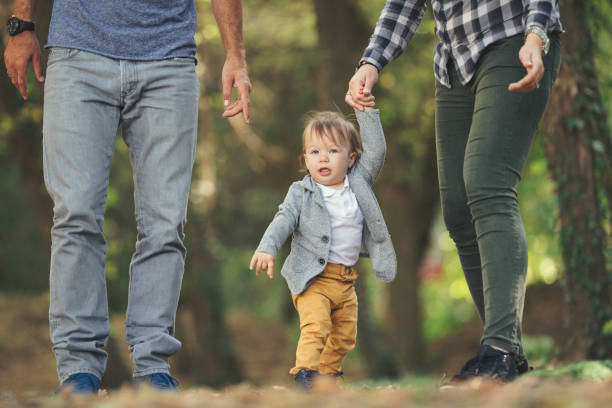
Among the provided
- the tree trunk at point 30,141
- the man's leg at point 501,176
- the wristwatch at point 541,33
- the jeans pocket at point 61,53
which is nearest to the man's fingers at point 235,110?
the jeans pocket at point 61,53

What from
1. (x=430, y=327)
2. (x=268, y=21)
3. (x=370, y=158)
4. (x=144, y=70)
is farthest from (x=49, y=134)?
(x=430, y=327)

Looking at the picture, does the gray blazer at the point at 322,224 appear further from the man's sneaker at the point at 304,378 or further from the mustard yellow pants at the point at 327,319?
the man's sneaker at the point at 304,378

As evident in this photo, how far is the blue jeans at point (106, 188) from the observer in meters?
3.28

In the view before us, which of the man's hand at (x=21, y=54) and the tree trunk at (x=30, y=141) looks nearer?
the man's hand at (x=21, y=54)

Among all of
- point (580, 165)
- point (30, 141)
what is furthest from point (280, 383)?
point (580, 165)

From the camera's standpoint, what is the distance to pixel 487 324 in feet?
10.7

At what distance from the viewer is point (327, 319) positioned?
362cm

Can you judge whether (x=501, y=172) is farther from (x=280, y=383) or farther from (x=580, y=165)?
(x=280, y=383)

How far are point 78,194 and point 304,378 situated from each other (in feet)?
4.06

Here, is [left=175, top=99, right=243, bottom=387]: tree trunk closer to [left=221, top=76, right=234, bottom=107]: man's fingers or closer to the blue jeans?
[left=221, top=76, right=234, bottom=107]: man's fingers

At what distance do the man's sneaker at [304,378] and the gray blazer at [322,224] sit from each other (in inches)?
14.8

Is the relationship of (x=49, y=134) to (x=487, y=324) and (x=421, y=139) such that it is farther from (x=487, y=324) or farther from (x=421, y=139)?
(x=421, y=139)

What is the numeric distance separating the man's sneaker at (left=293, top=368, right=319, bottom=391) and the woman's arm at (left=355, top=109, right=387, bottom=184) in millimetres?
995

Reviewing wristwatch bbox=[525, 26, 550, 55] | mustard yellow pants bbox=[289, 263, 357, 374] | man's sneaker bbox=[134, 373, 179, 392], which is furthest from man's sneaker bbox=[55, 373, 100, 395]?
wristwatch bbox=[525, 26, 550, 55]
